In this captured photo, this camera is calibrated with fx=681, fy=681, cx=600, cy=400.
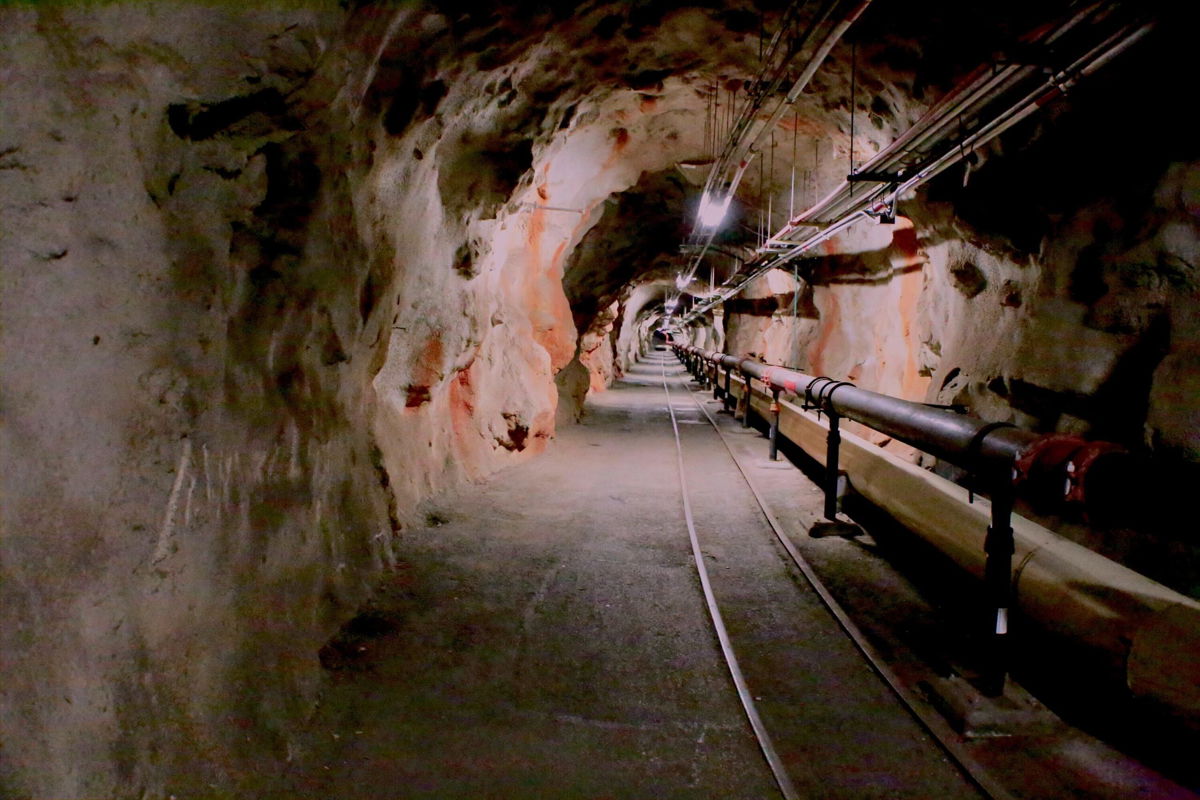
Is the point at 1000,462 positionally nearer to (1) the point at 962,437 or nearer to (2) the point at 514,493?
(1) the point at 962,437

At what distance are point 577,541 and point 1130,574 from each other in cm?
450

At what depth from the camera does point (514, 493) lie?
30.1 ft

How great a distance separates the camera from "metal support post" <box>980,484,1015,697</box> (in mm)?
3777

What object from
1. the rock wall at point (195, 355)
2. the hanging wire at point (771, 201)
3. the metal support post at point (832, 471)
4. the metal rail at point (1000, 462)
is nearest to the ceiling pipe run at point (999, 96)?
Result: the metal rail at point (1000, 462)

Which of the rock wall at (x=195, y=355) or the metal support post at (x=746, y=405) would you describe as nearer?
the rock wall at (x=195, y=355)

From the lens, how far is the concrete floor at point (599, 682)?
128 inches

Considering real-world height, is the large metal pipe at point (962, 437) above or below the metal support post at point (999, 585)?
above

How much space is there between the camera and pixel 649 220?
19.1m

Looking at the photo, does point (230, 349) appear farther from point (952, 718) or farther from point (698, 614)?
point (952, 718)

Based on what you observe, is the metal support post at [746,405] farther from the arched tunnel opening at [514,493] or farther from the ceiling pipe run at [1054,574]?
the ceiling pipe run at [1054,574]

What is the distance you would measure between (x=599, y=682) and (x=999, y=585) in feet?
7.79

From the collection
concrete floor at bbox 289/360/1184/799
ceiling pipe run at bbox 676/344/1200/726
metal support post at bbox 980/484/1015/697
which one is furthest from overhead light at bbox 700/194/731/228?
metal support post at bbox 980/484/1015/697

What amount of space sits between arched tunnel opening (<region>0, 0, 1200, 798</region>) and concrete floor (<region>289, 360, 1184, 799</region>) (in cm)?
3

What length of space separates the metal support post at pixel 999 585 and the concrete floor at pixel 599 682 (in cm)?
54
